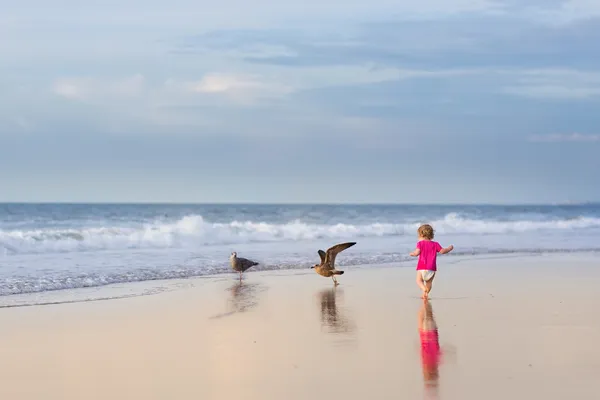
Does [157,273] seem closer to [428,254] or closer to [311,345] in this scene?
[428,254]

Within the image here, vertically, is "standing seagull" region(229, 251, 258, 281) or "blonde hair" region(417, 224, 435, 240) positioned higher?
"blonde hair" region(417, 224, 435, 240)

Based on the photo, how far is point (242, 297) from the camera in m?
12.5

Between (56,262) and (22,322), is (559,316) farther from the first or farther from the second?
(56,262)

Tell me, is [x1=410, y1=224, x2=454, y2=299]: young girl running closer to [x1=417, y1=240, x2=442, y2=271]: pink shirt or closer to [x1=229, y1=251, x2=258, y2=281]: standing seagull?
[x1=417, y1=240, x2=442, y2=271]: pink shirt

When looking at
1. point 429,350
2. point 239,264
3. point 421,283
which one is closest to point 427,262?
point 421,283

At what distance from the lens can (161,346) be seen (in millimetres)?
8266

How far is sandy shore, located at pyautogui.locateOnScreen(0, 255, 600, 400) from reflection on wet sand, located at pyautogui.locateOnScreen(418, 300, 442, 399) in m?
0.02

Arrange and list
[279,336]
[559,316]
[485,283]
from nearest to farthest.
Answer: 1. [279,336]
2. [559,316]
3. [485,283]

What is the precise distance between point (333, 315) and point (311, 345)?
217 cm

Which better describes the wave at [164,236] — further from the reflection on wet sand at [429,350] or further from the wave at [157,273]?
the reflection on wet sand at [429,350]

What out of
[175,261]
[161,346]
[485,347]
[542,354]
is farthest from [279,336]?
[175,261]

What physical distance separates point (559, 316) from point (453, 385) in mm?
4010

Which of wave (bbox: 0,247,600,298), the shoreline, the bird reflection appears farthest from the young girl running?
wave (bbox: 0,247,600,298)

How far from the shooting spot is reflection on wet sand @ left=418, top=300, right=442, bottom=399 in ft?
21.4
